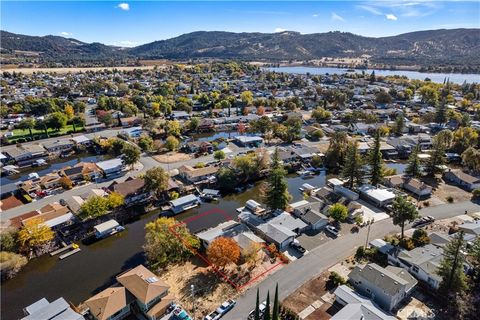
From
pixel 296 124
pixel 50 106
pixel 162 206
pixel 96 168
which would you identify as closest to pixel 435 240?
pixel 162 206

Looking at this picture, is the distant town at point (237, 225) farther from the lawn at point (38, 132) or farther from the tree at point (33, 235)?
the lawn at point (38, 132)

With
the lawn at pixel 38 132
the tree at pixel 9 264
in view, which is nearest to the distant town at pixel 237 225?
the tree at pixel 9 264

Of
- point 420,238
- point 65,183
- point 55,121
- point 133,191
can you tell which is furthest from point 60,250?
point 55,121

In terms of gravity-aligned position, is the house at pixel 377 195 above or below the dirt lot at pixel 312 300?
above

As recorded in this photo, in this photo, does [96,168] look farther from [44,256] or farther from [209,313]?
[209,313]

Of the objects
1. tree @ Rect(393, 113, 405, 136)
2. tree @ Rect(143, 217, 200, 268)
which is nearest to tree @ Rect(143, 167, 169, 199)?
tree @ Rect(143, 217, 200, 268)

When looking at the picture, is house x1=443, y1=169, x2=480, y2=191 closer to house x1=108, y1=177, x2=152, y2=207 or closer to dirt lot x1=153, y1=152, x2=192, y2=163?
dirt lot x1=153, y1=152, x2=192, y2=163
